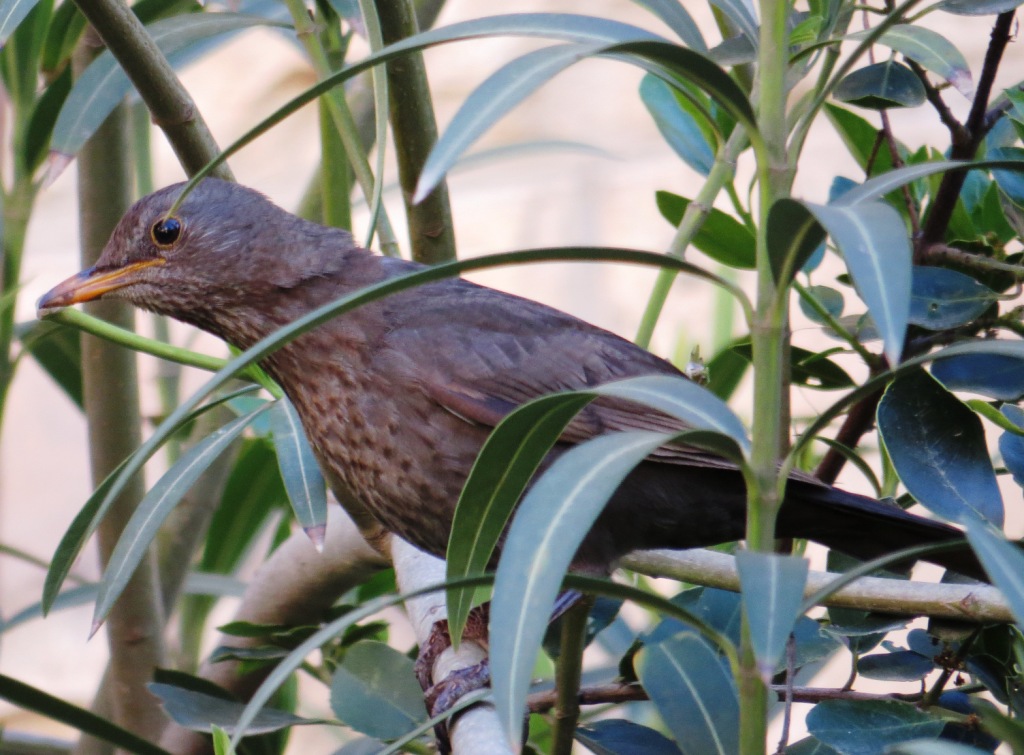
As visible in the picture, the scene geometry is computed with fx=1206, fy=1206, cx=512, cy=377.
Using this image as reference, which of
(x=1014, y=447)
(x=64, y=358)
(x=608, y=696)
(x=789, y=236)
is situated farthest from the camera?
(x=64, y=358)

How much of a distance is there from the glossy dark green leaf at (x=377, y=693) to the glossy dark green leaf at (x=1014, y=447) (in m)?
0.80

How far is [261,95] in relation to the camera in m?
4.86

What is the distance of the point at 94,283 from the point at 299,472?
1.47 feet

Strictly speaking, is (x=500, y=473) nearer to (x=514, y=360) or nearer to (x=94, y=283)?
(x=514, y=360)

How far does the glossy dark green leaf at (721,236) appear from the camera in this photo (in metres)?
1.79

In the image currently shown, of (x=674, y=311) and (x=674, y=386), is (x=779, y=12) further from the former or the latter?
(x=674, y=311)

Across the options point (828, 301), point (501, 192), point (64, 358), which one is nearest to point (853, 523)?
point (828, 301)

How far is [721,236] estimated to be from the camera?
1.81 metres

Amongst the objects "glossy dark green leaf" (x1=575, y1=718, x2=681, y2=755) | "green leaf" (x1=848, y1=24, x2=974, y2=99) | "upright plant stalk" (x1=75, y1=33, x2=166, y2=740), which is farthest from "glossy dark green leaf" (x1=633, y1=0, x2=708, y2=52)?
"upright plant stalk" (x1=75, y1=33, x2=166, y2=740)

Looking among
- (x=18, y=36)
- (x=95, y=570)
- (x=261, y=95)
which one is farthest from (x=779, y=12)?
(x=95, y=570)

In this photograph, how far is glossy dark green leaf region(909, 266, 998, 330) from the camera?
150cm

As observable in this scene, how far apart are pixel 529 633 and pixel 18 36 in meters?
1.84

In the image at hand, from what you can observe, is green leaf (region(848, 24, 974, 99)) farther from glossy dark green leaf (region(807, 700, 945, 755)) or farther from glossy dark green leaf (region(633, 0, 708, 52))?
glossy dark green leaf (region(807, 700, 945, 755))

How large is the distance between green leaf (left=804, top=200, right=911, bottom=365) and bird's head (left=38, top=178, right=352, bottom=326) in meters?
1.19
